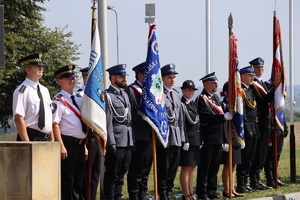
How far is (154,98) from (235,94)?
189 centimetres

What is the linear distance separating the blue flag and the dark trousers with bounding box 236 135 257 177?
107 inches

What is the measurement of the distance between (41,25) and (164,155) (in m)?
27.1

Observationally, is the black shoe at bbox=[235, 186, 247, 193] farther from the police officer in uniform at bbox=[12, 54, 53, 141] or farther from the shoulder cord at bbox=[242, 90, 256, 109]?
the police officer in uniform at bbox=[12, 54, 53, 141]

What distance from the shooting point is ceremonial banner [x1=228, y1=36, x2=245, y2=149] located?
1289 centimetres

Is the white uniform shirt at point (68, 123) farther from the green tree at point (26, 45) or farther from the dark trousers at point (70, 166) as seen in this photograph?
the green tree at point (26, 45)

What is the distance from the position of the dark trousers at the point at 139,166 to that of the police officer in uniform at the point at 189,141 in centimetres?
87

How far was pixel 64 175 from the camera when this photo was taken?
10477mm

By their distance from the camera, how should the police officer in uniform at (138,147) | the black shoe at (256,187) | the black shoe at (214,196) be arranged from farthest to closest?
the black shoe at (256,187) → the black shoe at (214,196) → the police officer in uniform at (138,147)

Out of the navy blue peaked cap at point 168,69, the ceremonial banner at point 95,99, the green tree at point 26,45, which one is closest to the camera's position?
the ceremonial banner at point 95,99

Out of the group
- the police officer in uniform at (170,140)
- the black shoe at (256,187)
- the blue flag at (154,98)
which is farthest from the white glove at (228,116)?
the black shoe at (256,187)

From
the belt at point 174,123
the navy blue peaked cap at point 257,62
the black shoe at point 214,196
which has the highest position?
the navy blue peaked cap at point 257,62

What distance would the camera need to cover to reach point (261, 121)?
14.8 meters

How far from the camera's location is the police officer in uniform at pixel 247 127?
45.7ft

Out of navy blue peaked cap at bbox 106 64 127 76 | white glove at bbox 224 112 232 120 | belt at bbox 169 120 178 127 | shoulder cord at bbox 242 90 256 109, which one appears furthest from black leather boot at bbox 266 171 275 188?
navy blue peaked cap at bbox 106 64 127 76
